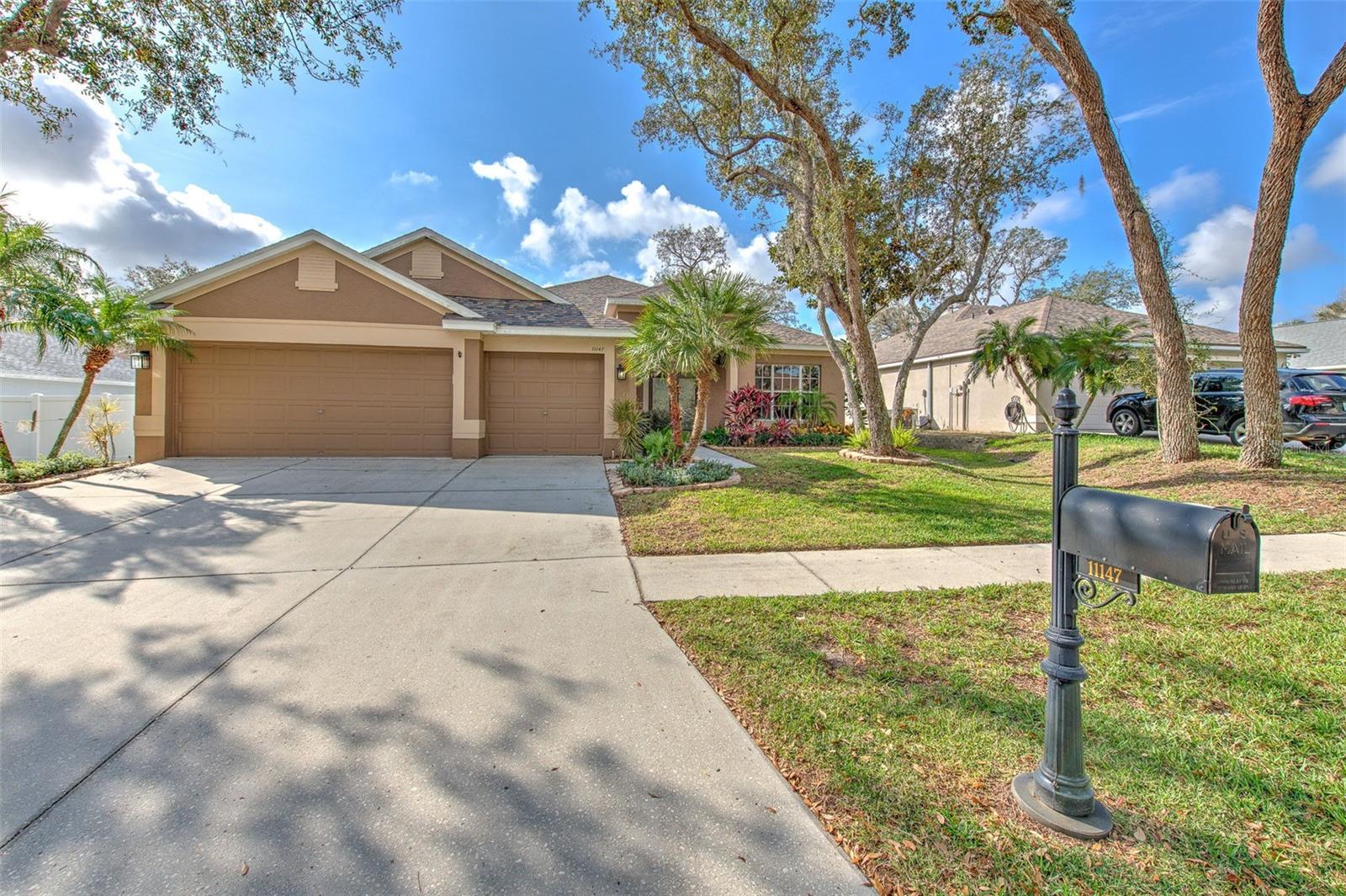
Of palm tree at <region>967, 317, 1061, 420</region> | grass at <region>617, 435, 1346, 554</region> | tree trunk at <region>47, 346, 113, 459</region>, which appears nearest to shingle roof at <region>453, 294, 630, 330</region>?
grass at <region>617, 435, 1346, 554</region>

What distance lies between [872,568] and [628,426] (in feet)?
24.5

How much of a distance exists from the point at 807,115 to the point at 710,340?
5596 millimetres

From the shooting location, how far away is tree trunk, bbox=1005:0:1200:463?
8.30 m

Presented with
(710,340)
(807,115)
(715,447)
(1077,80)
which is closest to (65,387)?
(715,447)

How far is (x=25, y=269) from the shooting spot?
8844mm

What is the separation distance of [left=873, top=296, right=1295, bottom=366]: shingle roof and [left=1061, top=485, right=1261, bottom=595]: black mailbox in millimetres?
16259

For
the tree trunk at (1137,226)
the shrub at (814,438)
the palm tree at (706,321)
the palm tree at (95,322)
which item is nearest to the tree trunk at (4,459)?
the palm tree at (95,322)

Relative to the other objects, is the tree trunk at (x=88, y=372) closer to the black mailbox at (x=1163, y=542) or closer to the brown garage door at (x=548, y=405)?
the brown garage door at (x=548, y=405)

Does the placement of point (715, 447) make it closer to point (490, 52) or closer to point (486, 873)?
point (490, 52)

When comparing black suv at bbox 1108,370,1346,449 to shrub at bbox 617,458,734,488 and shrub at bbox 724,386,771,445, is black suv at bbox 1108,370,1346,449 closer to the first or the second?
shrub at bbox 724,386,771,445

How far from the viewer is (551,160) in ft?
52.0

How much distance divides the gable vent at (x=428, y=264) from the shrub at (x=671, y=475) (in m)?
9.17

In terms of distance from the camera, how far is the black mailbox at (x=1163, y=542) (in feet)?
4.99

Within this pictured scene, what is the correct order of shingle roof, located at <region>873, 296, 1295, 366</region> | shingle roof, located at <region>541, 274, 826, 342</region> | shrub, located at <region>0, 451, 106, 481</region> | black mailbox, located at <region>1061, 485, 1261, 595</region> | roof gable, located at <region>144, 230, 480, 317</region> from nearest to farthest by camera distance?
black mailbox, located at <region>1061, 485, 1261, 595</region>
shrub, located at <region>0, 451, 106, 481</region>
roof gable, located at <region>144, 230, 480, 317</region>
shingle roof, located at <region>541, 274, 826, 342</region>
shingle roof, located at <region>873, 296, 1295, 366</region>
